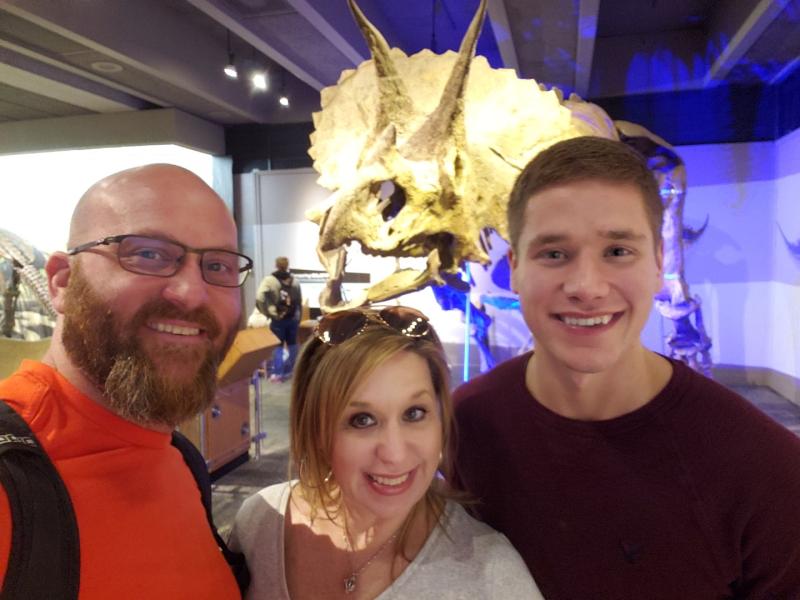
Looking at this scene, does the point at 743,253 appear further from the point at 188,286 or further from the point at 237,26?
the point at 188,286

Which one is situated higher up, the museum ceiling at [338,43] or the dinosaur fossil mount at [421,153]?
the museum ceiling at [338,43]

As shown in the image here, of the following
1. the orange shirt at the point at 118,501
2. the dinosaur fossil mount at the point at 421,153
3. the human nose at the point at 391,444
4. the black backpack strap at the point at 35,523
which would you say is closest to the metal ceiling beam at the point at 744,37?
the dinosaur fossil mount at the point at 421,153

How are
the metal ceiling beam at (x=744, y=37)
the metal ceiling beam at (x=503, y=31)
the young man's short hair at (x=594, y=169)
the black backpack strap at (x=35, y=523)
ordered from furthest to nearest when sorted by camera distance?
1. the metal ceiling beam at (x=503, y=31)
2. the metal ceiling beam at (x=744, y=37)
3. the young man's short hair at (x=594, y=169)
4. the black backpack strap at (x=35, y=523)

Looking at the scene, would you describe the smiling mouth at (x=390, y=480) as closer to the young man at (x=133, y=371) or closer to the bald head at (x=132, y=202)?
the young man at (x=133, y=371)

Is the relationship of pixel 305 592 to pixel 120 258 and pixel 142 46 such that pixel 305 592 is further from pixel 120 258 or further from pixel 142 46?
pixel 142 46

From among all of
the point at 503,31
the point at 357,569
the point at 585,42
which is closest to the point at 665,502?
the point at 357,569

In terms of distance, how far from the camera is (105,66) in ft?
20.1

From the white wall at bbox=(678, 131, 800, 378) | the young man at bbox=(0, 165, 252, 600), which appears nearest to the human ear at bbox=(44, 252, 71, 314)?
the young man at bbox=(0, 165, 252, 600)

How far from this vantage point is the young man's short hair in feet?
4.36

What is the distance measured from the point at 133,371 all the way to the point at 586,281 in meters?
0.96

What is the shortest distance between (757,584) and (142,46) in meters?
6.41

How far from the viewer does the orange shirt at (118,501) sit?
1111 mm

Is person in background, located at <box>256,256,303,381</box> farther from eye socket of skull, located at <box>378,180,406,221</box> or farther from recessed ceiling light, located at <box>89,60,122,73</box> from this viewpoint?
eye socket of skull, located at <box>378,180,406,221</box>

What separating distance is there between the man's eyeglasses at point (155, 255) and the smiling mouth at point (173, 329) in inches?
4.1
